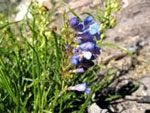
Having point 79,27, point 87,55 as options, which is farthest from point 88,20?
point 87,55

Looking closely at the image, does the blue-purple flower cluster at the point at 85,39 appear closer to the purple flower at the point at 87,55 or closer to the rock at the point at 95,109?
the purple flower at the point at 87,55

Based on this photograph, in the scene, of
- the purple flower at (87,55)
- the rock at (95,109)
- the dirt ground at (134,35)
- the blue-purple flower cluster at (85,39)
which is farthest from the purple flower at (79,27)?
the dirt ground at (134,35)

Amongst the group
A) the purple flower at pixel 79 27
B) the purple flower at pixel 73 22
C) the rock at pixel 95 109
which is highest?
the purple flower at pixel 73 22

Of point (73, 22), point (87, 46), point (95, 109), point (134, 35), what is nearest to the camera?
point (73, 22)

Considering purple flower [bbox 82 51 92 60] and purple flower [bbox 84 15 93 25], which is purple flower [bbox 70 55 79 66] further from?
purple flower [bbox 84 15 93 25]

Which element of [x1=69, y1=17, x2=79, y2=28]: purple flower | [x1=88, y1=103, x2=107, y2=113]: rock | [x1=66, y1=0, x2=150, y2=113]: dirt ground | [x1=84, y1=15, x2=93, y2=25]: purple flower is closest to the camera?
[x1=69, y1=17, x2=79, y2=28]: purple flower

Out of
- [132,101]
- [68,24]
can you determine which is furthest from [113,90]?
[68,24]

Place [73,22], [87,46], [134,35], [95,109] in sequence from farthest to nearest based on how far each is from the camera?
[134,35], [95,109], [87,46], [73,22]

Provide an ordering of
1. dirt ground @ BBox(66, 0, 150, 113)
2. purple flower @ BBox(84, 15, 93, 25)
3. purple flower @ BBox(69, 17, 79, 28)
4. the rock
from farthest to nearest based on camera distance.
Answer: dirt ground @ BBox(66, 0, 150, 113) < the rock < purple flower @ BBox(84, 15, 93, 25) < purple flower @ BBox(69, 17, 79, 28)

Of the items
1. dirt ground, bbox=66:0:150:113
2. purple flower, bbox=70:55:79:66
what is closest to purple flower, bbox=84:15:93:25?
purple flower, bbox=70:55:79:66

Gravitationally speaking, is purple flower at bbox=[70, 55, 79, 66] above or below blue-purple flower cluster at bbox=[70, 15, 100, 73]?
below

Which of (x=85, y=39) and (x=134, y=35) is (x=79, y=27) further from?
(x=134, y=35)

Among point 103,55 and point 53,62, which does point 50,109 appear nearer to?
point 53,62
